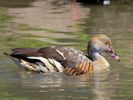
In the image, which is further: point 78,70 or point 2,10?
point 2,10

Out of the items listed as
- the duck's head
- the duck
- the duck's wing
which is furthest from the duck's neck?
the duck's wing

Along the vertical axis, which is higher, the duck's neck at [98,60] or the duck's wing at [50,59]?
the duck's wing at [50,59]

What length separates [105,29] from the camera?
56.7 feet

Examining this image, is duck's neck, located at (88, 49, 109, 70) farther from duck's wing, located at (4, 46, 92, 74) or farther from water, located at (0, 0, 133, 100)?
duck's wing, located at (4, 46, 92, 74)

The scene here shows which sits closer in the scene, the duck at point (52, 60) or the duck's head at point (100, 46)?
the duck at point (52, 60)

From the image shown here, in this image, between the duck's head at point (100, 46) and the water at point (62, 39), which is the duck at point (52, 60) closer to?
the water at point (62, 39)

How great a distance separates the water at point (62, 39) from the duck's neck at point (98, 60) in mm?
186

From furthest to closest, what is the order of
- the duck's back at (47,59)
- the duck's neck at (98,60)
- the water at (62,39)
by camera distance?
the duck's neck at (98,60)
the duck's back at (47,59)
the water at (62,39)

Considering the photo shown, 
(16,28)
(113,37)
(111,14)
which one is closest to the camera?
(113,37)

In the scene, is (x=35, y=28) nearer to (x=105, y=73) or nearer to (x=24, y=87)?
(x=105, y=73)

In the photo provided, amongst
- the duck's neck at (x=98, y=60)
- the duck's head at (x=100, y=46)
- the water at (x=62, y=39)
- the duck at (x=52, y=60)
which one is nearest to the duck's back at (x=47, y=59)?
the duck at (x=52, y=60)

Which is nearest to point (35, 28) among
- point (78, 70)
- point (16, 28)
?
point (16, 28)

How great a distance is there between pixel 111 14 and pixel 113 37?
15.3 ft

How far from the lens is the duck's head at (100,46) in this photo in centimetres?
1287
